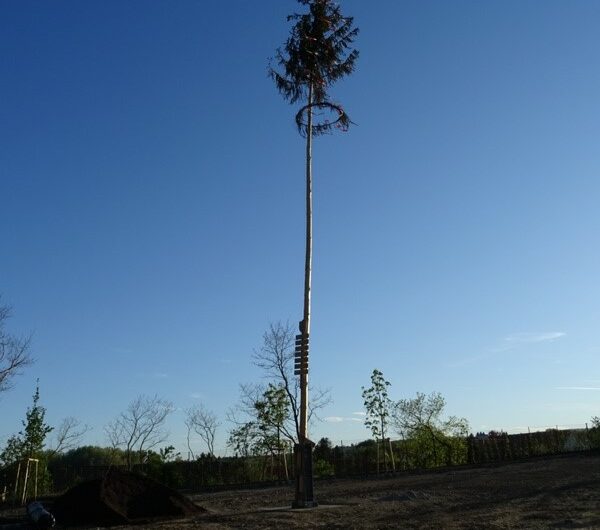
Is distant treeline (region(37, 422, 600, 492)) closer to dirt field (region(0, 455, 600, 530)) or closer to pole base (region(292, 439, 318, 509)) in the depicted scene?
dirt field (region(0, 455, 600, 530))

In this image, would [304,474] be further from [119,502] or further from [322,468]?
[322,468]

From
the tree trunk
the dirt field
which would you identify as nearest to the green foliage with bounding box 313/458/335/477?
the dirt field

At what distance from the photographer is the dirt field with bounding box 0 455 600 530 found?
12.7 metres

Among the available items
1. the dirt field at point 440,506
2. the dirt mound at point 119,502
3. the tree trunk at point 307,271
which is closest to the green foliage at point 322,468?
the dirt field at point 440,506

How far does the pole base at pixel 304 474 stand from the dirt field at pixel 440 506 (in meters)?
0.50

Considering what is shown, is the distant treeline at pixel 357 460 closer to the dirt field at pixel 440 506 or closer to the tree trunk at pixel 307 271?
the dirt field at pixel 440 506

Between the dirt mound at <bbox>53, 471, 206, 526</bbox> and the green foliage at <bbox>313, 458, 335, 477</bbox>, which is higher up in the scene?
the green foliage at <bbox>313, 458, 335, 477</bbox>

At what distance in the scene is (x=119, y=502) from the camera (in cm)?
1539

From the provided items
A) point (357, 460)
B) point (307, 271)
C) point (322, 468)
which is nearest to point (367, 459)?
point (357, 460)

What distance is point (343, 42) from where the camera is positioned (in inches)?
840

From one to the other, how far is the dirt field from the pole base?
497mm

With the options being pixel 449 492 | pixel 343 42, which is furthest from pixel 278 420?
pixel 343 42

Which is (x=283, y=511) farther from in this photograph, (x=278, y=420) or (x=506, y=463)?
(x=278, y=420)

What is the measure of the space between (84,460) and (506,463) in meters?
43.7
